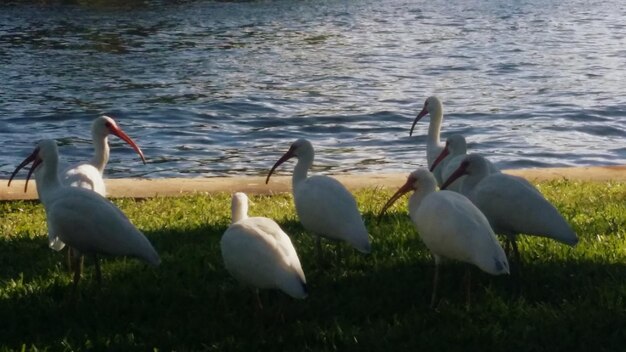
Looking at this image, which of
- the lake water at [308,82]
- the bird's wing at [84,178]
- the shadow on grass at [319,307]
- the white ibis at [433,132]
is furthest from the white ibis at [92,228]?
the lake water at [308,82]

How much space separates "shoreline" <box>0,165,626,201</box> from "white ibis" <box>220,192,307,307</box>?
13.6ft

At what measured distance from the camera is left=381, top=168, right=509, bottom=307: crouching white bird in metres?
5.98

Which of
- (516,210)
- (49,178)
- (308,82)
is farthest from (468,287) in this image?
Result: (308,82)

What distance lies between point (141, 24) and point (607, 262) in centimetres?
2502

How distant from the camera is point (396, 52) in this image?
26.5 meters

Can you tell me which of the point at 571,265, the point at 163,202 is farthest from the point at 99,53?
the point at 571,265

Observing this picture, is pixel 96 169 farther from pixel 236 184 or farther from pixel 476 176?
pixel 476 176

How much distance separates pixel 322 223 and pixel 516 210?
1.13 meters

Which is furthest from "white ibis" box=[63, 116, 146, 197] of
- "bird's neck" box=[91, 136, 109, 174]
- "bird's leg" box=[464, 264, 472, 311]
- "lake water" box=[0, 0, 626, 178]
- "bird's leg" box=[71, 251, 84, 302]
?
"lake water" box=[0, 0, 626, 178]

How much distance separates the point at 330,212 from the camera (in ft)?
22.8

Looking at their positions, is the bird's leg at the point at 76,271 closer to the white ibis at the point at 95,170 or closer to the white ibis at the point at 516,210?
the white ibis at the point at 95,170

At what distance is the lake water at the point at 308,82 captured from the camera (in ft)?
52.1

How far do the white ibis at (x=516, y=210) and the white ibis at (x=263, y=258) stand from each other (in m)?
1.38

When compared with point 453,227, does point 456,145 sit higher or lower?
lower
